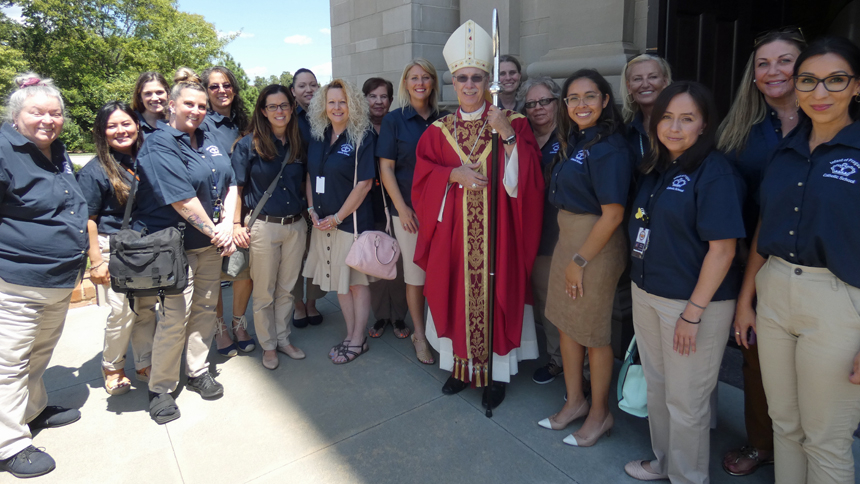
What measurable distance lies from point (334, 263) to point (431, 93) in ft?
4.52

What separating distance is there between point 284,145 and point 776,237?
2922 millimetres

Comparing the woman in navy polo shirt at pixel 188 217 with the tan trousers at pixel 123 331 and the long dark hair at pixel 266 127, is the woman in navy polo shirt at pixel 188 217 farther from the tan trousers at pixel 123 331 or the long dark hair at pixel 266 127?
the long dark hair at pixel 266 127

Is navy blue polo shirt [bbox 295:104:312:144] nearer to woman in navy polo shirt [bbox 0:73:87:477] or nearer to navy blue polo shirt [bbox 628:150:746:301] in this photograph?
woman in navy polo shirt [bbox 0:73:87:477]

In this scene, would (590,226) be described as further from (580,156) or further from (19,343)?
(19,343)

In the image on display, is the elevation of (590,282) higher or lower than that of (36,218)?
lower

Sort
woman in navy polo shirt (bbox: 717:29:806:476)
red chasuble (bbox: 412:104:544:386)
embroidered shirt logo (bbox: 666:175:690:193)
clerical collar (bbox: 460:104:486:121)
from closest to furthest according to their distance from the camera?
embroidered shirt logo (bbox: 666:175:690:193) < woman in navy polo shirt (bbox: 717:29:806:476) < red chasuble (bbox: 412:104:544:386) < clerical collar (bbox: 460:104:486:121)

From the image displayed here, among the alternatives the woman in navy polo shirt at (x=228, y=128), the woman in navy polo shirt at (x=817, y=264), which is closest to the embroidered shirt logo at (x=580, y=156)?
the woman in navy polo shirt at (x=817, y=264)

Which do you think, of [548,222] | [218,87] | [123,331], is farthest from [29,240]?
[548,222]

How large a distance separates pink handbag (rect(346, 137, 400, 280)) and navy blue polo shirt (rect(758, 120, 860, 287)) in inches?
86.3

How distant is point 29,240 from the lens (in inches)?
101

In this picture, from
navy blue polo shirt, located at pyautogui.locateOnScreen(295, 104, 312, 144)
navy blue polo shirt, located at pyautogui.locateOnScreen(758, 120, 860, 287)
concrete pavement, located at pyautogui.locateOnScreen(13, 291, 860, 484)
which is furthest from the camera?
navy blue polo shirt, located at pyautogui.locateOnScreen(295, 104, 312, 144)

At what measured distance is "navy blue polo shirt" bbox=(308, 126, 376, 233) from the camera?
3.51m

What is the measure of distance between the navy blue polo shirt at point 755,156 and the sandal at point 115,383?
12.0ft

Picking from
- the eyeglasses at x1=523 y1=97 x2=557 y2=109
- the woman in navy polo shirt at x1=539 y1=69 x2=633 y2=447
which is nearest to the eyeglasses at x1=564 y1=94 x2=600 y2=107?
the woman in navy polo shirt at x1=539 y1=69 x2=633 y2=447
